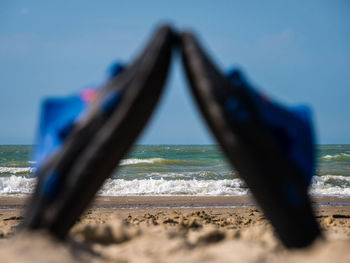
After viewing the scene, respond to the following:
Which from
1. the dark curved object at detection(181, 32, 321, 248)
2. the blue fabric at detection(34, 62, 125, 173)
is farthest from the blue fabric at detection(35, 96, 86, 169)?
the dark curved object at detection(181, 32, 321, 248)

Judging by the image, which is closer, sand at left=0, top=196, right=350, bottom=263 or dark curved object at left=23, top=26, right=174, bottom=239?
sand at left=0, top=196, right=350, bottom=263

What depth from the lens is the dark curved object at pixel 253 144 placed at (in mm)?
2361

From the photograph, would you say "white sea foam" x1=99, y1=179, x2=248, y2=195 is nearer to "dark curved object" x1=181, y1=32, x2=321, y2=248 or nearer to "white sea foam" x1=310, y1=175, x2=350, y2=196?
"white sea foam" x1=310, y1=175, x2=350, y2=196

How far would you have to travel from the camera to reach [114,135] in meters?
2.44

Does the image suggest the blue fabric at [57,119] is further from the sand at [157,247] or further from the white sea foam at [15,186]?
the white sea foam at [15,186]

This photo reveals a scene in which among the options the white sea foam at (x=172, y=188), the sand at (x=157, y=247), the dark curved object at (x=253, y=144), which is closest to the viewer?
the sand at (x=157, y=247)

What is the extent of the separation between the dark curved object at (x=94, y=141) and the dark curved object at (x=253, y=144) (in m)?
0.26

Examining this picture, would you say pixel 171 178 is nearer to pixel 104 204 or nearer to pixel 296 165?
pixel 104 204

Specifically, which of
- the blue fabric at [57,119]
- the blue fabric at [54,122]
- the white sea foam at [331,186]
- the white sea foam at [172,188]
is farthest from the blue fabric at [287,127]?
the white sea foam at [172,188]

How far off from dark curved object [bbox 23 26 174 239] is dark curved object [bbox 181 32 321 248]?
26 centimetres

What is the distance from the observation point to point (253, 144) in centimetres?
236

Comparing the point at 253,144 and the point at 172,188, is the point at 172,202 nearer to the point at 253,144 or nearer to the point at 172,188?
the point at 172,188

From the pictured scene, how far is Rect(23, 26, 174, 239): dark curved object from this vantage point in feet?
7.99

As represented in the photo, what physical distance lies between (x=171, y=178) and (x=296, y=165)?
12.6m
